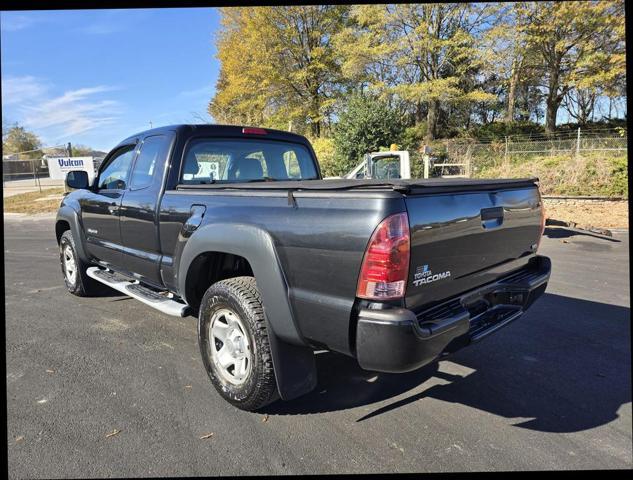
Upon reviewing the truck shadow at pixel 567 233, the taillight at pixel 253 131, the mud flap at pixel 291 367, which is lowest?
the truck shadow at pixel 567 233

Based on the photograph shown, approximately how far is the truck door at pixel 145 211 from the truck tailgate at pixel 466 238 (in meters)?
2.30

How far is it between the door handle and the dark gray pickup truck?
0.01m

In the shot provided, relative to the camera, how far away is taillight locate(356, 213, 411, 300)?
199 centimetres

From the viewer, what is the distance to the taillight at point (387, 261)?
1992 millimetres

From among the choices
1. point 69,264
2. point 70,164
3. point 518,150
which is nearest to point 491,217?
point 69,264

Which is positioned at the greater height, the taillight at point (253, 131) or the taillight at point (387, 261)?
the taillight at point (253, 131)

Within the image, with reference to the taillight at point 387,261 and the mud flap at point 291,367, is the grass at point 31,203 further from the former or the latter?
the taillight at point 387,261

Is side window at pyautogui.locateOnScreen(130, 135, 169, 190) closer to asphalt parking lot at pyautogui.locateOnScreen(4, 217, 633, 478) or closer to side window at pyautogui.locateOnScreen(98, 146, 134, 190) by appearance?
side window at pyautogui.locateOnScreen(98, 146, 134, 190)

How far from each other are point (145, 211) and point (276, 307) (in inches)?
72.4

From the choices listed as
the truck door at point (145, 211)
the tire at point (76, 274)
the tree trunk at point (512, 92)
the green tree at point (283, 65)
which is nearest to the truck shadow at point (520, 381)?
the truck door at point (145, 211)

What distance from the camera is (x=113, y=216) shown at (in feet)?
13.7

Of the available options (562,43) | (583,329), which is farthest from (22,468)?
(562,43)

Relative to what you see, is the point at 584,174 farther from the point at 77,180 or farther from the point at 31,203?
the point at 31,203

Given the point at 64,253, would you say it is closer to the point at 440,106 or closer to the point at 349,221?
the point at 349,221
